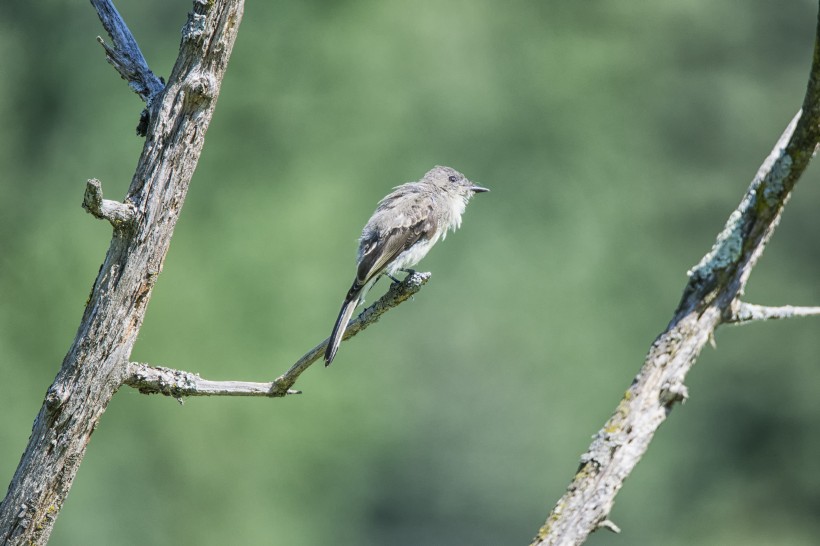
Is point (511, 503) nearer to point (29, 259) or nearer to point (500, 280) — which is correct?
point (500, 280)

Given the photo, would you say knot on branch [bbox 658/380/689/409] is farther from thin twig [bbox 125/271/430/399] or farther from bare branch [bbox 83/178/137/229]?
bare branch [bbox 83/178/137/229]

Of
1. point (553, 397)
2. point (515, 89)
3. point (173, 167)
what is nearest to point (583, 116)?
point (515, 89)

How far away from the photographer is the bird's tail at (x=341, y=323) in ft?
16.7

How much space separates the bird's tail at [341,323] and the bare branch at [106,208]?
1214 millimetres

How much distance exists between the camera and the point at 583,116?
21.9 meters

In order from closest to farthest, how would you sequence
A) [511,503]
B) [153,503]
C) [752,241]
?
[752,241] < [153,503] < [511,503]

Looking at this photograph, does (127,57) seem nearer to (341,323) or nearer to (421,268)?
(341,323)

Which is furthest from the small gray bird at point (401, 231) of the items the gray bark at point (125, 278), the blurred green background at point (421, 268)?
the blurred green background at point (421, 268)

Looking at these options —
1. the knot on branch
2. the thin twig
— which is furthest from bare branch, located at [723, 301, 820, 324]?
the thin twig

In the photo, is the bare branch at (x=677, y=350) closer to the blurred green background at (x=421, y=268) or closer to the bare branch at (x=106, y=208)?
the bare branch at (x=106, y=208)

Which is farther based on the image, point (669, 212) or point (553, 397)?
point (669, 212)

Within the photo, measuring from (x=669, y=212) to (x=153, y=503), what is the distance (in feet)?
37.0

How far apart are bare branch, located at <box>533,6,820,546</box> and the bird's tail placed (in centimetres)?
201

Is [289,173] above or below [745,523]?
above
